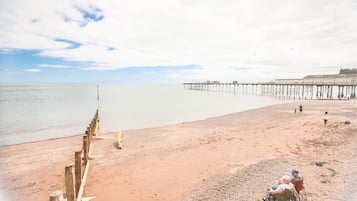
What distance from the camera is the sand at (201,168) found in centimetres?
609

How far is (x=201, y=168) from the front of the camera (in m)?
7.82

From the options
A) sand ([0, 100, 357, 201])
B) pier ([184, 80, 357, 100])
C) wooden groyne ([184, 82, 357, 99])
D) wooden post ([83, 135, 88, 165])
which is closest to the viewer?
sand ([0, 100, 357, 201])

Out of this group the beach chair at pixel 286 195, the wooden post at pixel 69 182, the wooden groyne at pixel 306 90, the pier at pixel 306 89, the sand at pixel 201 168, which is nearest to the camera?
the wooden post at pixel 69 182

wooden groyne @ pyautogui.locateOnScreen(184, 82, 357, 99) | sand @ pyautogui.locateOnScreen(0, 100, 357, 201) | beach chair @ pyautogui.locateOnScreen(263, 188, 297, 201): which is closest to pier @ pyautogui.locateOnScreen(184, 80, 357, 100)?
wooden groyne @ pyautogui.locateOnScreen(184, 82, 357, 99)

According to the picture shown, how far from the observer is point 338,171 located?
7023 millimetres

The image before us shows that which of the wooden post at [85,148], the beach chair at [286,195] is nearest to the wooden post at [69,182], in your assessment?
the wooden post at [85,148]

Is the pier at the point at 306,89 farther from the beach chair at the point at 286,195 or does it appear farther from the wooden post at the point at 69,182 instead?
the wooden post at the point at 69,182

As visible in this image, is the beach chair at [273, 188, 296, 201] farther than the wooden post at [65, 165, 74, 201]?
Yes

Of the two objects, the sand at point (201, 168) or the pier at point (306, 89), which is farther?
the pier at point (306, 89)

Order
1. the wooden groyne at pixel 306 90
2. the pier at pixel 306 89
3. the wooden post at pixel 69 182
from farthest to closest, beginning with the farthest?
the wooden groyne at pixel 306 90, the pier at pixel 306 89, the wooden post at pixel 69 182

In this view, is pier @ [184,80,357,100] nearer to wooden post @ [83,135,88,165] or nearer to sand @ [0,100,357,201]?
sand @ [0,100,357,201]

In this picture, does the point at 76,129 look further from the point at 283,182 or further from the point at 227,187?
the point at 283,182

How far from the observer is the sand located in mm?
6094

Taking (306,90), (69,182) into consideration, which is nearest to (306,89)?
(306,90)
